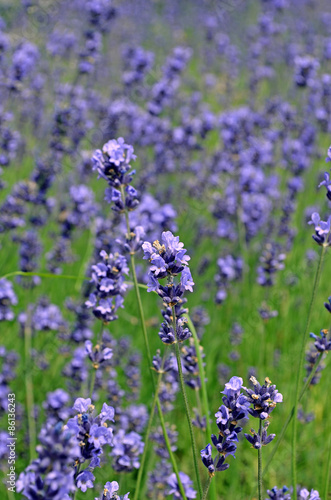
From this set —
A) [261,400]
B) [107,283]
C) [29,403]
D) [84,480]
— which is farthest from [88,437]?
[29,403]

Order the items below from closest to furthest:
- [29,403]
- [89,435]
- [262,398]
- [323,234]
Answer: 1. [89,435]
2. [262,398]
3. [323,234]
4. [29,403]

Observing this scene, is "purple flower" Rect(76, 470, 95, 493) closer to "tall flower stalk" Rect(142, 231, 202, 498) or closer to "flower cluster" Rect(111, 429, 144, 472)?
"tall flower stalk" Rect(142, 231, 202, 498)

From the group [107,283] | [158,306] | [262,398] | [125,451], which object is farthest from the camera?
[158,306]

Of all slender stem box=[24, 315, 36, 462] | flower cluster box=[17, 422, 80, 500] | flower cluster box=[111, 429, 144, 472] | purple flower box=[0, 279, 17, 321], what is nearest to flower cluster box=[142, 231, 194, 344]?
flower cluster box=[17, 422, 80, 500]

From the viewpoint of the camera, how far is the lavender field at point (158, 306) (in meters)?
1.41

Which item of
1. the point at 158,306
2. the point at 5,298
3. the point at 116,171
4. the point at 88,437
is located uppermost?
the point at 116,171

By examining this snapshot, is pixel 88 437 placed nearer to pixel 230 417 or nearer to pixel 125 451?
pixel 230 417

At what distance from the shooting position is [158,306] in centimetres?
379

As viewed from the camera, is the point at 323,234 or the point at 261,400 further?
the point at 323,234

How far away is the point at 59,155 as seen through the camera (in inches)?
155

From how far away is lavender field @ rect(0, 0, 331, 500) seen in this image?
1413mm

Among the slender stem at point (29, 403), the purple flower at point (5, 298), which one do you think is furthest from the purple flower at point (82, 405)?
the purple flower at point (5, 298)

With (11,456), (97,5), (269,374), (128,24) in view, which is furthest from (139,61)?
(128,24)

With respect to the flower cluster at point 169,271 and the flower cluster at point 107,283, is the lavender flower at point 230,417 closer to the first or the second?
the flower cluster at point 169,271
